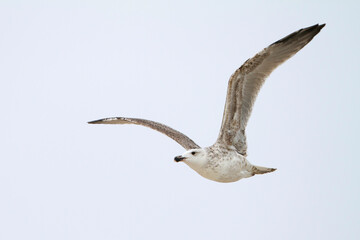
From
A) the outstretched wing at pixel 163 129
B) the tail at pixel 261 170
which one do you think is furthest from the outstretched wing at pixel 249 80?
the outstretched wing at pixel 163 129

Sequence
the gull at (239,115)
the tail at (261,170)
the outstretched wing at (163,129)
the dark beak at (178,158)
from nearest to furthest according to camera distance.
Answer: the dark beak at (178,158) → the gull at (239,115) → the tail at (261,170) → the outstretched wing at (163,129)

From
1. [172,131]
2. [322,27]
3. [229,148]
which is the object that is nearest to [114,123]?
[172,131]

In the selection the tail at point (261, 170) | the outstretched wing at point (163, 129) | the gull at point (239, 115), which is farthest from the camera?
the outstretched wing at point (163, 129)

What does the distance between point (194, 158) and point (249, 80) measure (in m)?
1.87

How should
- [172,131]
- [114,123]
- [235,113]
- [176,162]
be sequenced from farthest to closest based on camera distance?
1. [114,123]
2. [172,131]
3. [235,113]
4. [176,162]

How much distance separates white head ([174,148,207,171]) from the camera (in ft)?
36.6

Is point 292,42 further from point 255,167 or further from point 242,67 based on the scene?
point 255,167

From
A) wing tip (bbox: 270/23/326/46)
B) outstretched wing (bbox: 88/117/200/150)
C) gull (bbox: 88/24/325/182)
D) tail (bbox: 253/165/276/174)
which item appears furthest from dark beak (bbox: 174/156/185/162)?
wing tip (bbox: 270/23/326/46)

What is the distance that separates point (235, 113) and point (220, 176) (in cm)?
128

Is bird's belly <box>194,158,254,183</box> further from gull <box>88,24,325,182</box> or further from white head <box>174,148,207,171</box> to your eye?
white head <box>174,148,207,171</box>

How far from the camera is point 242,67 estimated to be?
11.4m

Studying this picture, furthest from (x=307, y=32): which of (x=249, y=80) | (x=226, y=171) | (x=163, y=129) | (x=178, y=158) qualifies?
(x=163, y=129)

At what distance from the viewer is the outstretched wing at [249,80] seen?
11415 mm

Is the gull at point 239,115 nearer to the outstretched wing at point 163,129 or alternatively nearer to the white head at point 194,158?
the white head at point 194,158
